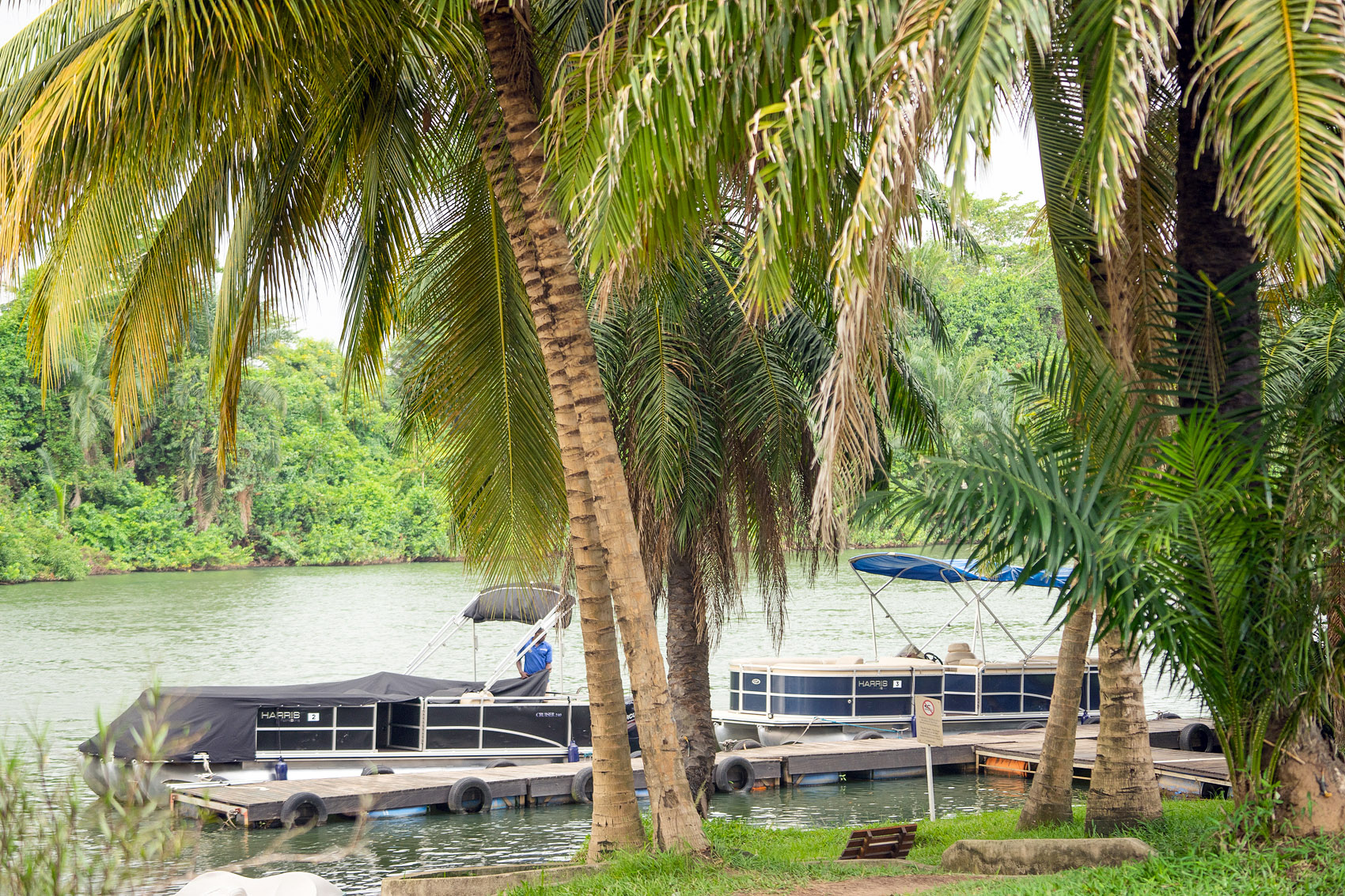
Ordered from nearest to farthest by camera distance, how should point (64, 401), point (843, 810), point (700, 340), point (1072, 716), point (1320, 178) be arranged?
point (1320, 178) → point (1072, 716) → point (700, 340) → point (843, 810) → point (64, 401)

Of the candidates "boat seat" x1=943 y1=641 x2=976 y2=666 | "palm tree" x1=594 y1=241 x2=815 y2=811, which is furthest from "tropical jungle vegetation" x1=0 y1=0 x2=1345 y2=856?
"boat seat" x1=943 y1=641 x2=976 y2=666

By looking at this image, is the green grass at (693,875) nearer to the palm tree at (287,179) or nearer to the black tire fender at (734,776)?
the palm tree at (287,179)

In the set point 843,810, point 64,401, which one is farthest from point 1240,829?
point 64,401

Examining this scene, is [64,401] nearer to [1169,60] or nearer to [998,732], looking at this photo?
[998,732]

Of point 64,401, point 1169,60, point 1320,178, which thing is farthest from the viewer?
point 64,401

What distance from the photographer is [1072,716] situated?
33.9 ft

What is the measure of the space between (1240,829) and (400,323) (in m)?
8.01

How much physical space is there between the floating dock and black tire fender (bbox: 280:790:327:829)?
0.22 feet

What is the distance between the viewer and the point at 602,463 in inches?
307

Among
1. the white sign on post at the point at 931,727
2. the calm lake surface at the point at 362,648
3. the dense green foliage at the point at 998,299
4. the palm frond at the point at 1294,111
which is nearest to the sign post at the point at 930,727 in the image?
the white sign on post at the point at 931,727

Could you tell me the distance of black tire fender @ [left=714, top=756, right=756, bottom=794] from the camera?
1686 centimetres

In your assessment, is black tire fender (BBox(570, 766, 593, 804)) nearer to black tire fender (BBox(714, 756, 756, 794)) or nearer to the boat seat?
black tire fender (BBox(714, 756, 756, 794))

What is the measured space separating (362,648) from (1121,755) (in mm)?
29003

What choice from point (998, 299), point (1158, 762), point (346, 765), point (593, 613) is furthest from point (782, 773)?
point (998, 299)
